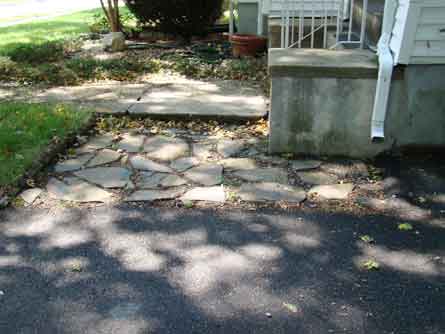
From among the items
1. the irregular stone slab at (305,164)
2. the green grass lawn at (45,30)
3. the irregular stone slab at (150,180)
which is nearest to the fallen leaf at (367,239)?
the irregular stone slab at (305,164)

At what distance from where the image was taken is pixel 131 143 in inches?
176

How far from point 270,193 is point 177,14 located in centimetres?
596

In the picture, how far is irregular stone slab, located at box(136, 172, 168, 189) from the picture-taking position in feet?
12.2

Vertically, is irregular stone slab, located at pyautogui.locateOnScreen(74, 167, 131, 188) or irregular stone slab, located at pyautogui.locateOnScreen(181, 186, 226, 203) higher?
irregular stone slab, located at pyautogui.locateOnScreen(74, 167, 131, 188)

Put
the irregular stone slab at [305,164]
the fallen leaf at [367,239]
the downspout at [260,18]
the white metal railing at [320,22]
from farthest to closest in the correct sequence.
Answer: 1. the downspout at [260,18]
2. the white metal railing at [320,22]
3. the irregular stone slab at [305,164]
4. the fallen leaf at [367,239]

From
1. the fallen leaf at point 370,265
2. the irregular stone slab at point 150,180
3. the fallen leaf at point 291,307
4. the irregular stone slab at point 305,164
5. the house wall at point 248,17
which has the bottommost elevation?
the fallen leaf at point 370,265

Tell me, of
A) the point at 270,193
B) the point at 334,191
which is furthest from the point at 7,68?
the point at 334,191

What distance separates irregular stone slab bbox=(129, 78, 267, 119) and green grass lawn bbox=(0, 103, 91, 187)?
2.15 ft

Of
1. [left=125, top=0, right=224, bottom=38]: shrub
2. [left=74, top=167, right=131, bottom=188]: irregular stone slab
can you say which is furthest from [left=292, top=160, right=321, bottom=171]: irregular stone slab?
[left=125, top=0, right=224, bottom=38]: shrub

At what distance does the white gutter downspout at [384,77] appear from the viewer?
3863 mm

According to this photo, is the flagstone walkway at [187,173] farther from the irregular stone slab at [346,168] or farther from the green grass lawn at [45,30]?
the green grass lawn at [45,30]

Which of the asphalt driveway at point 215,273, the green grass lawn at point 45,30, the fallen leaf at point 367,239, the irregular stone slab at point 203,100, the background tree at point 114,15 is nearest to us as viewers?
the asphalt driveway at point 215,273

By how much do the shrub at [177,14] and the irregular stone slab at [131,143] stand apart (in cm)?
468

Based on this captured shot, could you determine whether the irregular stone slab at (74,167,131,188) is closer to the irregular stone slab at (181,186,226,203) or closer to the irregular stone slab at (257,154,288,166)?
the irregular stone slab at (181,186,226,203)
